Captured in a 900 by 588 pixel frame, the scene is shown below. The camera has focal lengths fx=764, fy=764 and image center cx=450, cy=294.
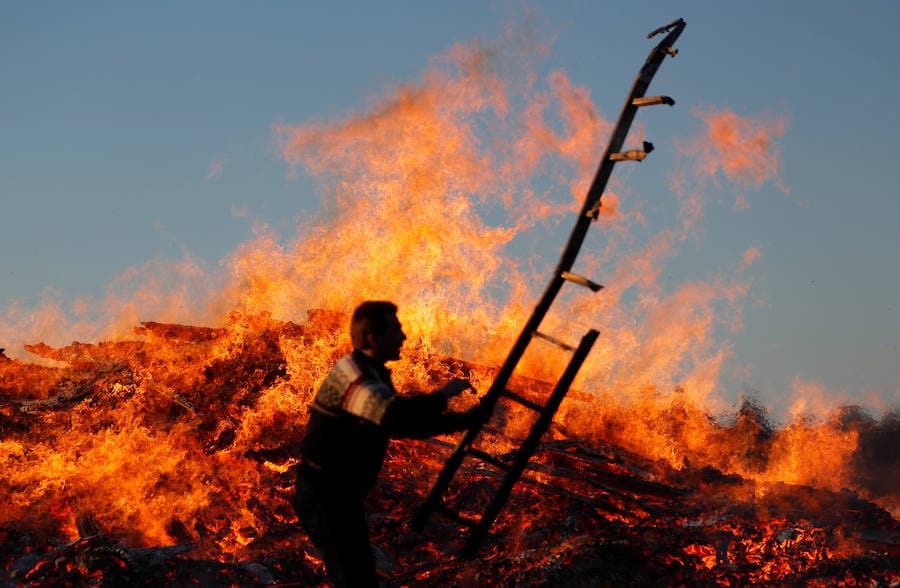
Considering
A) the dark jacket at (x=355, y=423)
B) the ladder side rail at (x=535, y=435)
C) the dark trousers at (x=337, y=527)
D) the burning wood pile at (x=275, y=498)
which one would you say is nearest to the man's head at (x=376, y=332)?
the dark jacket at (x=355, y=423)

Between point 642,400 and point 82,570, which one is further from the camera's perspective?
point 642,400

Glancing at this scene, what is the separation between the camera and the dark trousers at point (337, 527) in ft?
13.3

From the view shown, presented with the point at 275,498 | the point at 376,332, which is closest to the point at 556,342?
the point at 376,332

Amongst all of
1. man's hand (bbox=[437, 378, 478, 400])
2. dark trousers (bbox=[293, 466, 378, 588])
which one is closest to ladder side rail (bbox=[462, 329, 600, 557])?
man's hand (bbox=[437, 378, 478, 400])

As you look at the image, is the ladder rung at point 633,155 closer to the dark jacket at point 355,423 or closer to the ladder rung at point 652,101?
the ladder rung at point 652,101

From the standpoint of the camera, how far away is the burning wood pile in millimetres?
7801

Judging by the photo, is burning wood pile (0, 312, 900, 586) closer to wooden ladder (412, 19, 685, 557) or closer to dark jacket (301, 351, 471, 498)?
wooden ladder (412, 19, 685, 557)

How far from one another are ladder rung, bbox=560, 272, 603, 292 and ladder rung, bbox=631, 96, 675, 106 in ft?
4.03

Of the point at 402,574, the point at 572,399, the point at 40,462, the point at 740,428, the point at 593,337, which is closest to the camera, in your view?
the point at 593,337

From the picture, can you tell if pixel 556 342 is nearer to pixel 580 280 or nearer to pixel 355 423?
pixel 580 280

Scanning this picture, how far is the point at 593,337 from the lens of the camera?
4.93 meters

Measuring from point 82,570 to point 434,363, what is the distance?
8005 millimetres

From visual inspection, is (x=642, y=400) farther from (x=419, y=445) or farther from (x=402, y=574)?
(x=402, y=574)

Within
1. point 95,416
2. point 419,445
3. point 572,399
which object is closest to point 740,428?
point 572,399
